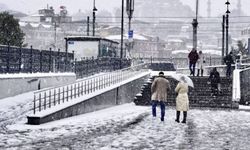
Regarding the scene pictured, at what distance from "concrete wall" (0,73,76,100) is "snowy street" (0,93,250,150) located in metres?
2.17

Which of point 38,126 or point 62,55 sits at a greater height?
point 62,55

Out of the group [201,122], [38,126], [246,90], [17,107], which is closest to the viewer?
[38,126]

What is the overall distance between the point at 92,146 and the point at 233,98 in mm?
13601

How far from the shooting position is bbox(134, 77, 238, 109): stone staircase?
23.1 m

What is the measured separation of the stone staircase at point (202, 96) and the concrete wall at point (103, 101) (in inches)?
20.6

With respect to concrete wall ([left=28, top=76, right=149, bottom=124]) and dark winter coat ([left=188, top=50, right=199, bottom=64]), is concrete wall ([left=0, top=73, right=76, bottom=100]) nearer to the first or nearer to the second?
concrete wall ([left=28, top=76, right=149, bottom=124])

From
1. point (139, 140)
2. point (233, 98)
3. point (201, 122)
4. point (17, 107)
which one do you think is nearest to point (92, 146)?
point (139, 140)

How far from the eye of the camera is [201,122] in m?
15.5

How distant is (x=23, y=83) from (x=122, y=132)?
9.99 m

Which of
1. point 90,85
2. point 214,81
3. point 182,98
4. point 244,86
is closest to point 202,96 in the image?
point 214,81

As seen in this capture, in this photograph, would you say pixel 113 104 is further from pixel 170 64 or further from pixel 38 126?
pixel 170 64

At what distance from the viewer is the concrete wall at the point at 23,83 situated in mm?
19109

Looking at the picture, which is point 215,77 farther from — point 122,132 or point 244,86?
point 122,132

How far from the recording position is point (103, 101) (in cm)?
1947
